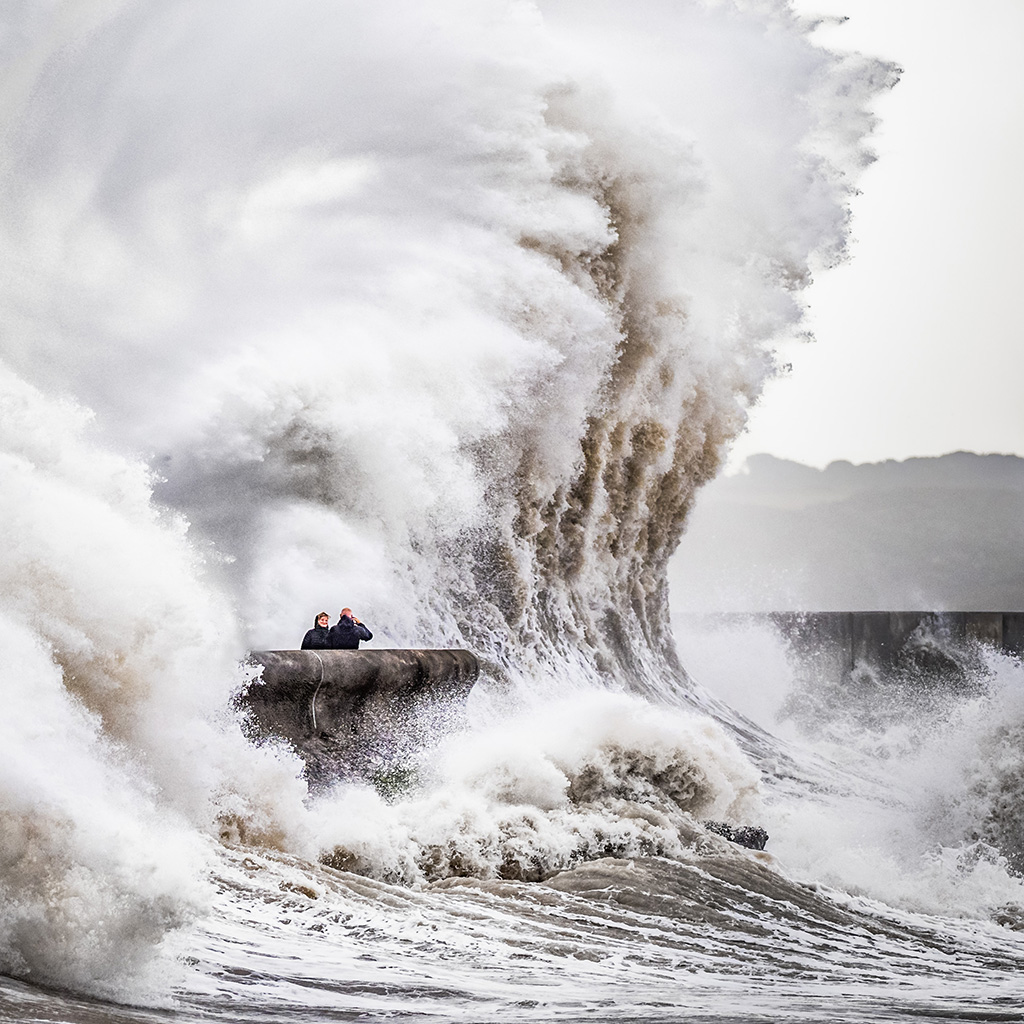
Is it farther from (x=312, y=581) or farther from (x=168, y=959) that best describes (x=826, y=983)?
(x=312, y=581)

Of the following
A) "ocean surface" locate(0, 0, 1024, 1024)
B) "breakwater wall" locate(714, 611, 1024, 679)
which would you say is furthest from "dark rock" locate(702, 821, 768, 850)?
"breakwater wall" locate(714, 611, 1024, 679)

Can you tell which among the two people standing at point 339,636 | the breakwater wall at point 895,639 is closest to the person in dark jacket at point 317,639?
the two people standing at point 339,636

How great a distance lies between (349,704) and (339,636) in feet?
2.62

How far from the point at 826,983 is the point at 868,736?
421 inches

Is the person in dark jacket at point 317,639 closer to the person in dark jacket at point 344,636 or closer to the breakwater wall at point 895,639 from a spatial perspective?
the person in dark jacket at point 344,636

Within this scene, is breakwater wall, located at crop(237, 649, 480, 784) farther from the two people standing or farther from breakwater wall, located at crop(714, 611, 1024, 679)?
breakwater wall, located at crop(714, 611, 1024, 679)

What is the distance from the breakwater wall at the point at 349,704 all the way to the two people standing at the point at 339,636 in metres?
0.39

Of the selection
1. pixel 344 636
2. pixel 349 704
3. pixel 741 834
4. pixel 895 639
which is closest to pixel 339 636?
pixel 344 636

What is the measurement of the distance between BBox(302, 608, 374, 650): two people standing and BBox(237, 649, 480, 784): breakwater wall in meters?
→ 0.39

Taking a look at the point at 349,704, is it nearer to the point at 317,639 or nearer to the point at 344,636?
the point at 344,636

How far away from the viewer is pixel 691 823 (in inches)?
230

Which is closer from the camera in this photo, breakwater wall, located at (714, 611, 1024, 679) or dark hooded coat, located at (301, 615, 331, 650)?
dark hooded coat, located at (301, 615, 331, 650)

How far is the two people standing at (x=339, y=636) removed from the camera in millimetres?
6363

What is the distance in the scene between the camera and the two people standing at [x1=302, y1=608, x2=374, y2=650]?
20.9 ft
